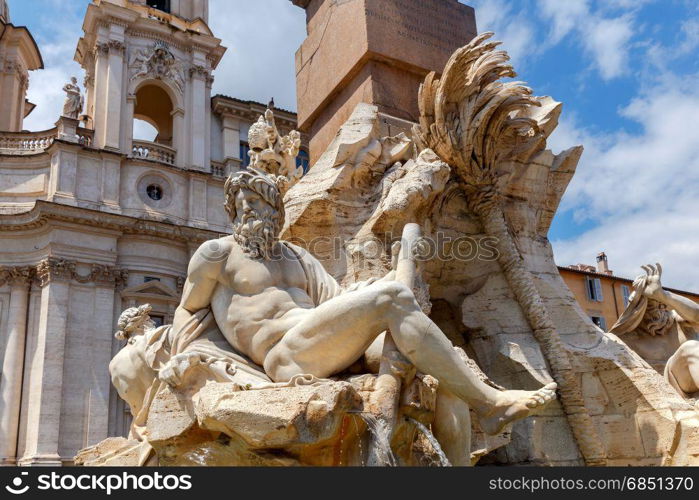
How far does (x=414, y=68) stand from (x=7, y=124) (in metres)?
20.1

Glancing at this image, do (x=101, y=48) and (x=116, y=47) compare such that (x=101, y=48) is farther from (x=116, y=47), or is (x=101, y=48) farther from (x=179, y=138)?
(x=179, y=138)

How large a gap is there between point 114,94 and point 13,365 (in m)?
8.63

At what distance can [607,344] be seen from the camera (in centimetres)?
588

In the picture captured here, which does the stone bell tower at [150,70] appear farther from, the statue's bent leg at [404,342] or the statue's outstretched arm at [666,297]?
the statue's bent leg at [404,342]

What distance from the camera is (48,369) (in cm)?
1783

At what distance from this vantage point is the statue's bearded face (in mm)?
4090

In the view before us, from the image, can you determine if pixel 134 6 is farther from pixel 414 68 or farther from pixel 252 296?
pixel 252 296

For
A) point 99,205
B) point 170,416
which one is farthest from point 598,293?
point 170,416

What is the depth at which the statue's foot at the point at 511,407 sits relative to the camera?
11.6 ft

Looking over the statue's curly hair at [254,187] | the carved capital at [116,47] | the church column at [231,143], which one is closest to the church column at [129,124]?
the carved capital at [116,47]

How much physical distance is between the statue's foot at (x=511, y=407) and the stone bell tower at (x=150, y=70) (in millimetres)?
19290

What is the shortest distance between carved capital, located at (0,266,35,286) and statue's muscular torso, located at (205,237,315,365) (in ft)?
55.9
